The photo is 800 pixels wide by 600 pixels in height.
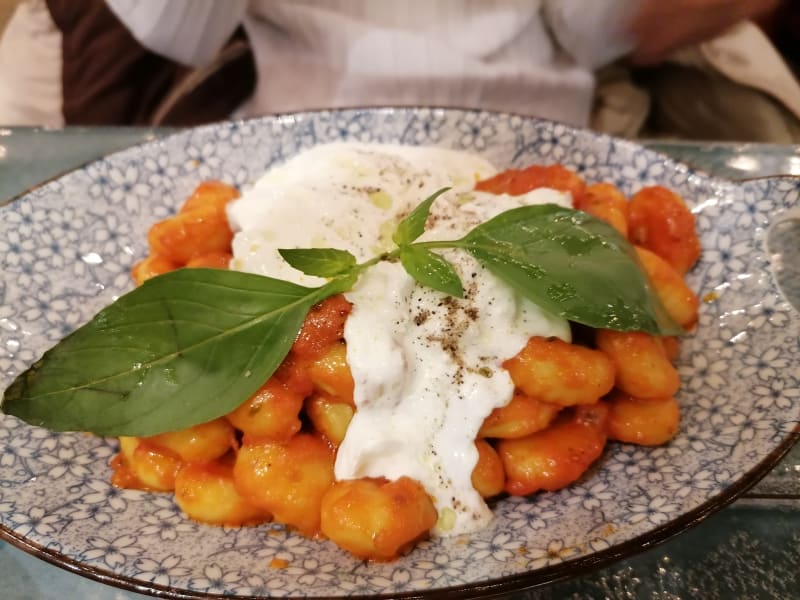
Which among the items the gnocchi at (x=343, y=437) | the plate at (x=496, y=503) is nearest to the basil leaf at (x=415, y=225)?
the gnocchi at (x=343, y=437)

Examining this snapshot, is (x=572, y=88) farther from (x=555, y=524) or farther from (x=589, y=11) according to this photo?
(x=555, y=524)

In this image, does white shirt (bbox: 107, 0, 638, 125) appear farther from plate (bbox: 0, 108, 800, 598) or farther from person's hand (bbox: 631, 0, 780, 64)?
plate (bbox: 0, 108, 800, 598)

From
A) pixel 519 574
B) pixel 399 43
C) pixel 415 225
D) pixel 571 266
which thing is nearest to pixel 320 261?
pixel 415 225

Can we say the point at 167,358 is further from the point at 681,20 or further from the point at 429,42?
the point at 681,20

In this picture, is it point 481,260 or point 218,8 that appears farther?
point 218,8

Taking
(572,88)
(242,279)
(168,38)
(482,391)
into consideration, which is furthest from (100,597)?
(572,88)

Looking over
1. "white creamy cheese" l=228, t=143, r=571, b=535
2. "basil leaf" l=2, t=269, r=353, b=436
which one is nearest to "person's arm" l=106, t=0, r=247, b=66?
"white creamy cheese" l=228, t=143, r=571, b=535

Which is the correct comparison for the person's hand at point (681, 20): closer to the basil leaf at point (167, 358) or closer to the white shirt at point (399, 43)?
the white shirt at point (399, 43)
